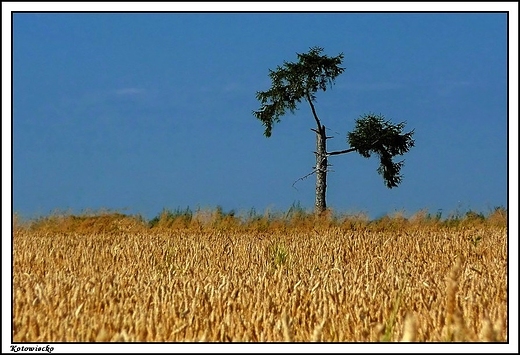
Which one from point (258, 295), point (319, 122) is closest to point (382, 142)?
point (319, 122)

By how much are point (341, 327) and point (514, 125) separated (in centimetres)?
167

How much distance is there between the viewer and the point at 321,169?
83.4ft

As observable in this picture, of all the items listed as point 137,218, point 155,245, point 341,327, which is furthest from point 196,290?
point 137,218

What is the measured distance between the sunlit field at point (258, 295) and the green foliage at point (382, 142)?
48.3ft

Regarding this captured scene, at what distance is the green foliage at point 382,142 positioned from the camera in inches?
1046

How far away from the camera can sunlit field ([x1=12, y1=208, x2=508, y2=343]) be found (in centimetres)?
461

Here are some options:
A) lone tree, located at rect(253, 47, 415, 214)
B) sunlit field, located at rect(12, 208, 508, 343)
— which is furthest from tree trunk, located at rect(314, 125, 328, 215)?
sunlit field, located at rect(12, 208, 508, 343)

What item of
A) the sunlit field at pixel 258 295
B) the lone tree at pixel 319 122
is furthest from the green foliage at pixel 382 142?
the sunlit field at pixel 258 295

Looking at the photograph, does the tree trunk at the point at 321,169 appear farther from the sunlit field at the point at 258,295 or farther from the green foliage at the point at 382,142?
the sunlit field at the point at 258,295

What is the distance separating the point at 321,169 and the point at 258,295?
19617 millimetres

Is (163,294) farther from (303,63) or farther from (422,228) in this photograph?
(303,63)

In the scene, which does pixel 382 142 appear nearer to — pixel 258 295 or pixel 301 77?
pixel 301 77

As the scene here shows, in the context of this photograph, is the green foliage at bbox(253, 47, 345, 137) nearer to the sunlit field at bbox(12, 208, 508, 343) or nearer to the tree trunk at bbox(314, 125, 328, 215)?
the tree trunk at bbox(314, 125, 328, 215)

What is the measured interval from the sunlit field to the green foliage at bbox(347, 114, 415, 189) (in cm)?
1471
